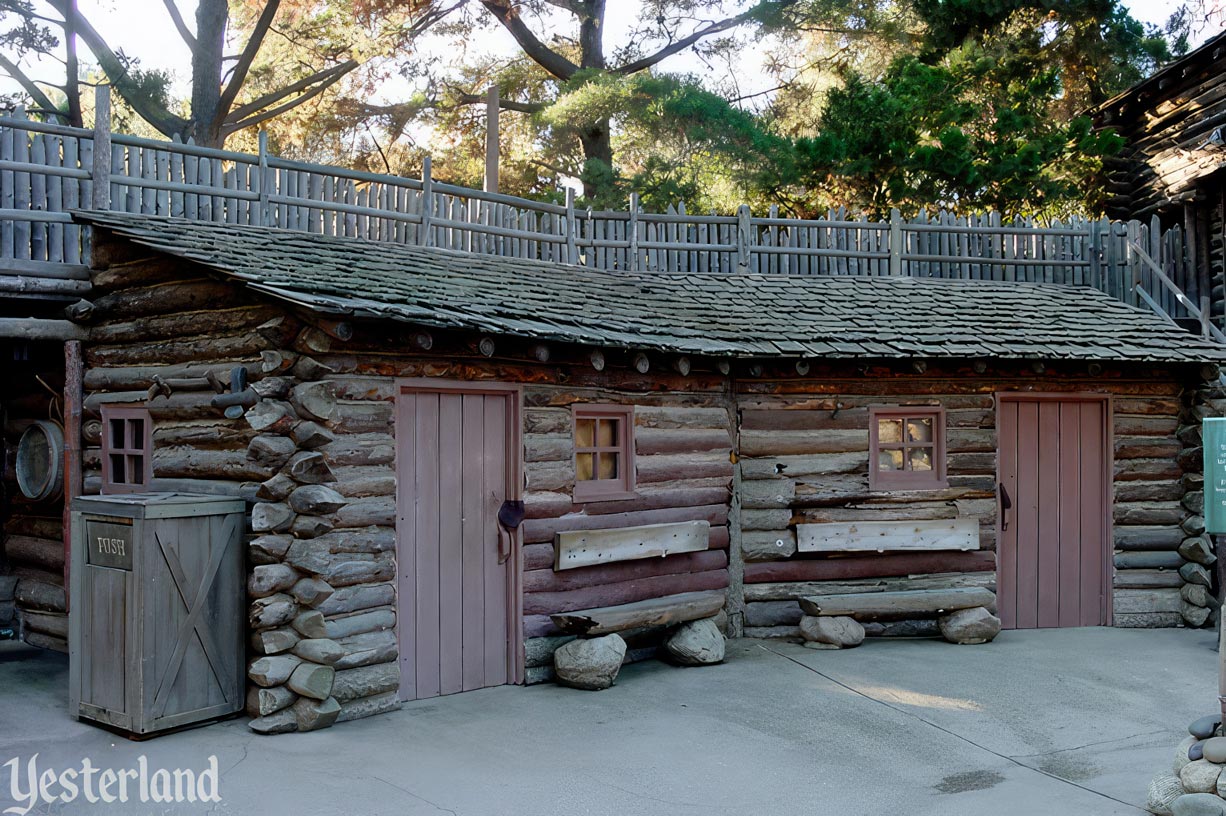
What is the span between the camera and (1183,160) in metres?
15.0

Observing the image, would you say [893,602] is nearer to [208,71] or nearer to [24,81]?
[208,71]

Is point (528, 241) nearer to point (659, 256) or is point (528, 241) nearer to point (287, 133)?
point (659, 256)

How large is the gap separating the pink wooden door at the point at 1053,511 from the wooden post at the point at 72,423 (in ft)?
28.7

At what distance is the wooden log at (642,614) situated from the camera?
9.01m

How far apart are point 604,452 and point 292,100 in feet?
47.3

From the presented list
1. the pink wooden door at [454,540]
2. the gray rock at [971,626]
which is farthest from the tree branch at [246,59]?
the gray rock at [971,626]

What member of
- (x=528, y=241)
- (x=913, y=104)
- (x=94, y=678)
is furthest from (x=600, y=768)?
(x=913, y=104)

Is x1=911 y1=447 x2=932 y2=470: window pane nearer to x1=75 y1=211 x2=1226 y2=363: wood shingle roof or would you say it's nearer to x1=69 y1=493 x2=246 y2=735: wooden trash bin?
x1=75 y1=211 x2=1226 y2=363: wood shingle roof

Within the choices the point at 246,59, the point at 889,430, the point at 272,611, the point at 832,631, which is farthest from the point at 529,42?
the point at 272,611

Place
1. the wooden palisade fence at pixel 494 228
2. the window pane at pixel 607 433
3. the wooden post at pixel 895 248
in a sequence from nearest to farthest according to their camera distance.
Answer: the wooden palisade fence at pixel 494 228 < the window pane at pixel 607 433 < the wooden post at pixel 895 248

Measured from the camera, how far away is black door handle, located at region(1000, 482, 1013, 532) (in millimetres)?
11445

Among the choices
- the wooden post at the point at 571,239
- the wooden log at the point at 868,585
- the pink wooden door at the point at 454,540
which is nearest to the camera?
the pink wooden door at the point at 454,540

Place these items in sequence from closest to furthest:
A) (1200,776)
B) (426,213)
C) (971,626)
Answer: (1200,776)
(971,626)
(426,213)

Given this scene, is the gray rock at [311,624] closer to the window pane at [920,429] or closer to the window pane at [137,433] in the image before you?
the window pane at [137,433]
